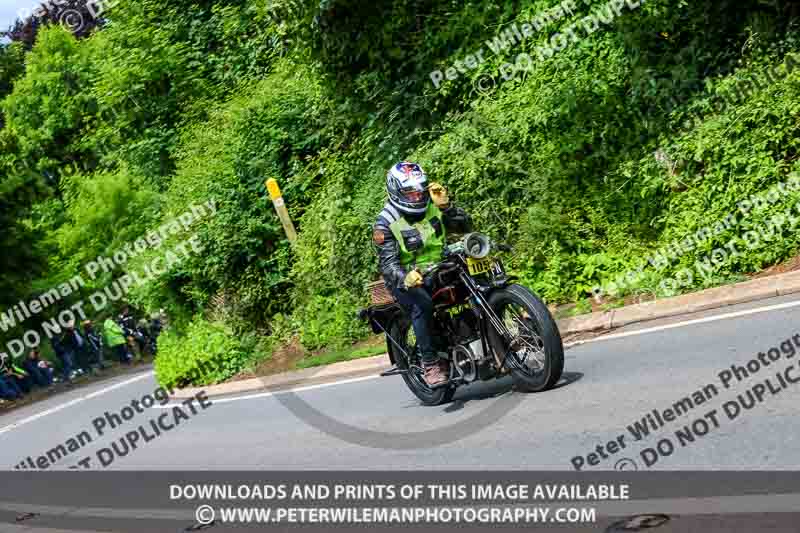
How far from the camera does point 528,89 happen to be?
48.2 ft

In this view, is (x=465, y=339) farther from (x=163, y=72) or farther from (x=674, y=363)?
(x=163, y=72)

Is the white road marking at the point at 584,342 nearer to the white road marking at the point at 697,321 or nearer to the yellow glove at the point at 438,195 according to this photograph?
the white road marking at the point at 697,321

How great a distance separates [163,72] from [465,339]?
63.8 feet

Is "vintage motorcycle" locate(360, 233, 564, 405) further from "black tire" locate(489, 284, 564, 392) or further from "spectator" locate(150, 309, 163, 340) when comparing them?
"spectator" locate(150, 309, 163, 340)

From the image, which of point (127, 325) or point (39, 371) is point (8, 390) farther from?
point (127, 325)

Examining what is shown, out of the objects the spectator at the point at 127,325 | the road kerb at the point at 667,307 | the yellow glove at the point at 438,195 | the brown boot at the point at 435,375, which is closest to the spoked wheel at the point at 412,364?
the brown boot at the point at 435,375

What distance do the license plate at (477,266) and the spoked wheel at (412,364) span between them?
4.37 ft

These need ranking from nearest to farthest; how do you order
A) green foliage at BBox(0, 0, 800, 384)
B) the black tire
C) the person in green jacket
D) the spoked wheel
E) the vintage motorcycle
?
the black tire → the vintage motorcycle → the spoked wheel → green foliage at BBox(0, 0, 800, 384) → the person in green jacket

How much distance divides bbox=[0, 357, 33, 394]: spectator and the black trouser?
19.8 meters

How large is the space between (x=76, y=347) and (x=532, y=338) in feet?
76.3

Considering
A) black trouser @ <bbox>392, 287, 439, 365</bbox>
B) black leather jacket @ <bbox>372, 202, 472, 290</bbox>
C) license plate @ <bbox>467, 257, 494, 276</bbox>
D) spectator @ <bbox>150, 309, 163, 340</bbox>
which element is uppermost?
black leather jacket @ <bbox>372, 202, 472, 290</bbox>

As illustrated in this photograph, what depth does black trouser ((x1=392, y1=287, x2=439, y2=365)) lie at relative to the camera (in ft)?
28.2

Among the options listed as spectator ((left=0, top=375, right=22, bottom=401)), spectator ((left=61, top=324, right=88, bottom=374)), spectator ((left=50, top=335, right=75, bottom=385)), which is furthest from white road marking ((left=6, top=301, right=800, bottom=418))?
spectator ((left=61, top=324, right=88, bottom=374))

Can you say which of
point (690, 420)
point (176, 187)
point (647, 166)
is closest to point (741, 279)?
point (647, 166)
